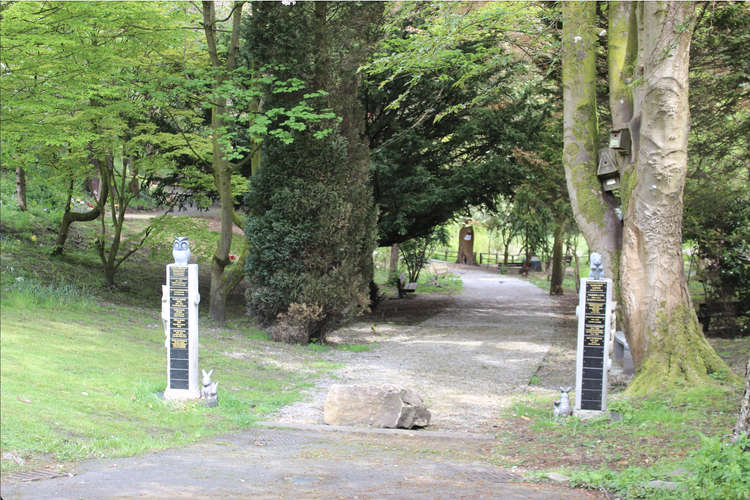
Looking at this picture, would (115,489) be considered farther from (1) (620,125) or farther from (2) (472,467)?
(1) (620,125)

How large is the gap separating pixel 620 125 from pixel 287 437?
7.04 meters

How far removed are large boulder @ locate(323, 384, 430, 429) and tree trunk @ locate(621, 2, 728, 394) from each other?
3178mm

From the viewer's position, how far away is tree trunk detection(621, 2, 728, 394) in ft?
30.9

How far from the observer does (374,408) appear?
8539 millimetres

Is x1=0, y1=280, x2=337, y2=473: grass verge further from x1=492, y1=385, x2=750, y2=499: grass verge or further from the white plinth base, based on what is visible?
x1=492, y1=385, x2=750, y2=499: grass verge

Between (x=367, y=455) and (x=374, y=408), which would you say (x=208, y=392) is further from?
(x=367, y=455)

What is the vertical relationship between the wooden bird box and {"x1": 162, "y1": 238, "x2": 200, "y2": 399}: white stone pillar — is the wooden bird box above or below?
above

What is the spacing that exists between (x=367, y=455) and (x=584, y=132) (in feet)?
23.8

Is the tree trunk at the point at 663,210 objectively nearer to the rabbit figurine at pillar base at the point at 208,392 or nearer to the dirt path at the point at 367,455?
the dirt path at the point at 367,455

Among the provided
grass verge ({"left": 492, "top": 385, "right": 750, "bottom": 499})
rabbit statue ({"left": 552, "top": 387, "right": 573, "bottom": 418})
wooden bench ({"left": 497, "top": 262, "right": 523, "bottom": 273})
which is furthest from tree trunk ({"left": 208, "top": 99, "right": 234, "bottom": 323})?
wooden bench ({"left": 497, "top": 262, "right": 523, "bottom": 273})

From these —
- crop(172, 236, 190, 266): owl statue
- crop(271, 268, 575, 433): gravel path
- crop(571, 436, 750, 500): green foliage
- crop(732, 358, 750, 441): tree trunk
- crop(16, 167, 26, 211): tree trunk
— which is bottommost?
crop(271, 268, 575, 433): gravel path

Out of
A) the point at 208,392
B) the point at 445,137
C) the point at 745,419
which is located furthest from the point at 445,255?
the point at 745,419

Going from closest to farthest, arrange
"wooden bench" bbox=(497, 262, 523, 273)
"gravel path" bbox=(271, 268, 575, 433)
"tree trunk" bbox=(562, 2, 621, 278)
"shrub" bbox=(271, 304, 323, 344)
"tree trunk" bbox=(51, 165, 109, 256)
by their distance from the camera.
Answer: "gravel path" bbox=(271, 268, 575, 433)
"tree trunk" bbox=(562, 2, 621, 278)
"shrub" bbox=(271, 304, 323, 344)
"tree trunk" bbox=(51, 165, 109, 256)
"wooden bench" bbox=(497, 262, 523, 273)

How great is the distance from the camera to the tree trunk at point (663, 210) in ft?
30.9
